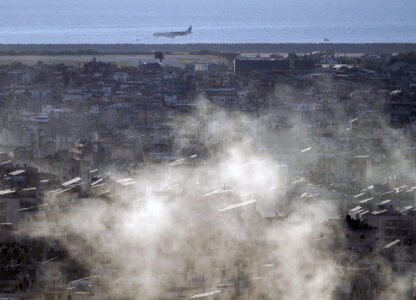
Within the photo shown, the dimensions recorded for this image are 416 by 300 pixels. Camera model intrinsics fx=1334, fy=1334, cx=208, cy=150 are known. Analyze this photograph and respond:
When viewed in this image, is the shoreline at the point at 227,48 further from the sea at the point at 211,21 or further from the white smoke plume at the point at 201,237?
the white smoke plume at the point at 201,237

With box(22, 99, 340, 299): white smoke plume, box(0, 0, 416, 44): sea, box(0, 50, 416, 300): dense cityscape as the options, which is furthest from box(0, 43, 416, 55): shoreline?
box(22, 99, 340, 299): white smoke plume

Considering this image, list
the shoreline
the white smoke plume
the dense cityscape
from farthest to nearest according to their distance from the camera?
the shoreline → the dense cityscape → the white smoke plume

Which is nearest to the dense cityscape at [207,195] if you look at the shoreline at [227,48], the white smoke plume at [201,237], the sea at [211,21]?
the white smoke plume at [201,237]

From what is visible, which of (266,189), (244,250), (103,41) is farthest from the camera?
(103,41)

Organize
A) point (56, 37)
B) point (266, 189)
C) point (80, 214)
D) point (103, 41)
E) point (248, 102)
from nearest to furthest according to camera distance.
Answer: point (80, 214) < point (266, 189) < point (248, 102) < point (103, 41) < point (56, 37)

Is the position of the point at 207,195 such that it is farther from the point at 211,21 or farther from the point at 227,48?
the point at 211,21

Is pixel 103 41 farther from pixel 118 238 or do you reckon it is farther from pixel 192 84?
pixel 118 238

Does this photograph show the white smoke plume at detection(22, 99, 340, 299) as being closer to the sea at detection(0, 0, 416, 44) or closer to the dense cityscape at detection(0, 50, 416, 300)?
the dense cityscape at detection(0, 50, 416, 300)

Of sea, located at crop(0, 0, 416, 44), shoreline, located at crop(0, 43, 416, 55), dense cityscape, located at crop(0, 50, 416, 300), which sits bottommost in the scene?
sea, located at crop(0, 0, 416, 44)

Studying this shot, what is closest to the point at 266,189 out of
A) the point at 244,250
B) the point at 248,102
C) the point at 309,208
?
the point at 309,208
